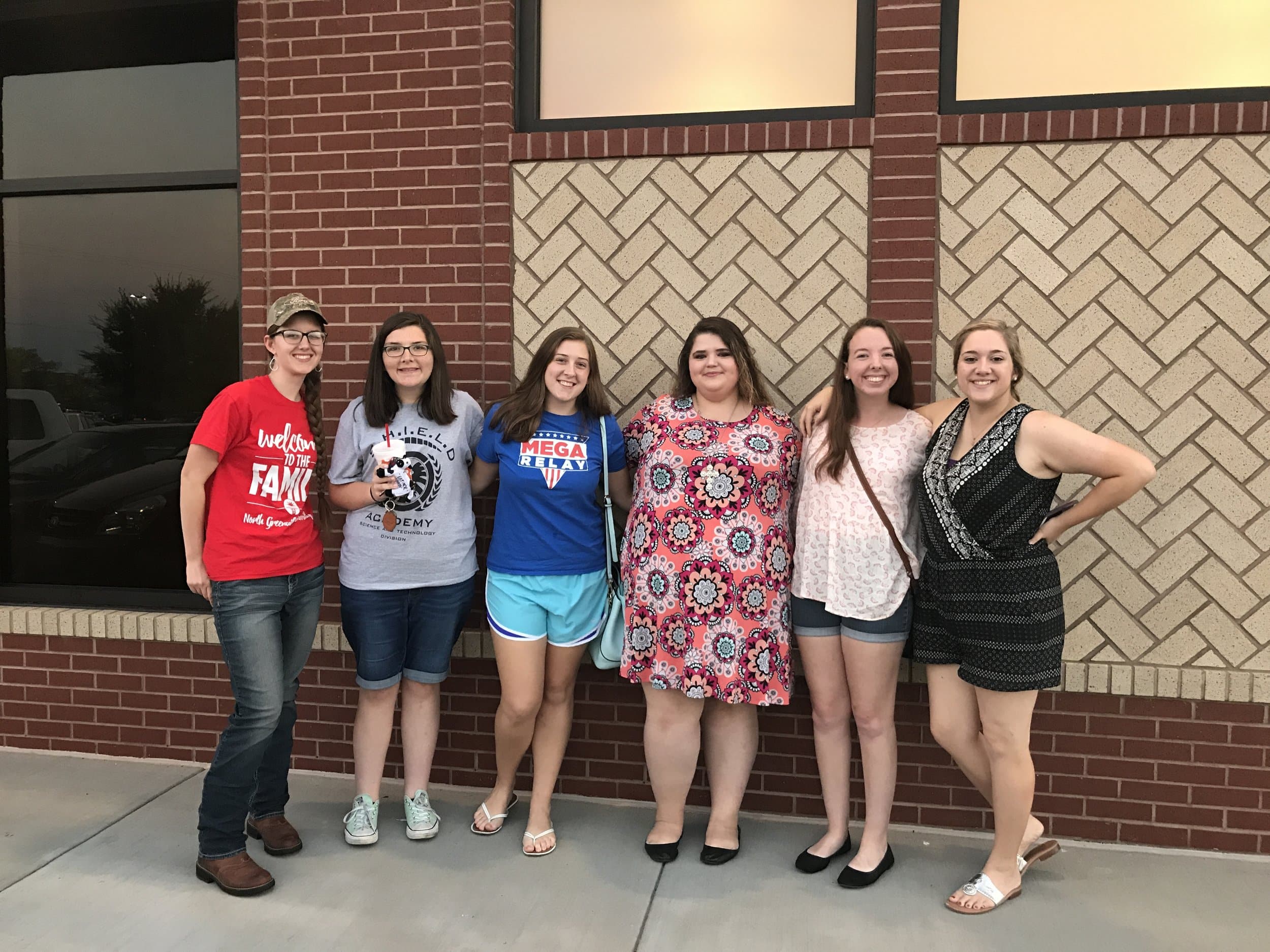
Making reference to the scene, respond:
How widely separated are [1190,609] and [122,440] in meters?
4.65

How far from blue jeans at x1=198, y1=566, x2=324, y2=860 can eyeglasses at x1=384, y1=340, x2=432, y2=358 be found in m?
0.82

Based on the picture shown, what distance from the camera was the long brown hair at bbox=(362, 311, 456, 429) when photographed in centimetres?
345

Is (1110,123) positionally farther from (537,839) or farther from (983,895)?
(537,839)

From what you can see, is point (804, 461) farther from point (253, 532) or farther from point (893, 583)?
point (253, 532)

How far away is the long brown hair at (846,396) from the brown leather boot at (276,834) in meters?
2.32

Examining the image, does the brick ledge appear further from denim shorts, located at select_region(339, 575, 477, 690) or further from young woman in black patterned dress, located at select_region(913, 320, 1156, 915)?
young woman in black patterned dress, located at select_region(913, 320, 1156, 915)

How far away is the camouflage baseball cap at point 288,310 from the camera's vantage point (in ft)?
10.5

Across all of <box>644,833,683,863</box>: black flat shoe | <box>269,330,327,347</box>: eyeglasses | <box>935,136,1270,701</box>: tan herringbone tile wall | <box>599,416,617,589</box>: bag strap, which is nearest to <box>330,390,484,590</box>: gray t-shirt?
<box>269,330,327,347</box>: eyeglasses

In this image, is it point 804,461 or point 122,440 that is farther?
point 122,440

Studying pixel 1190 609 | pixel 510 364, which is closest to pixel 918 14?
pixel 510 364

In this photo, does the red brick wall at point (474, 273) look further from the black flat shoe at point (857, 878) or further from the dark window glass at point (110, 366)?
the black flat shoe at point (857, 878)

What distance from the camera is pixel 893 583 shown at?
3.18 metres

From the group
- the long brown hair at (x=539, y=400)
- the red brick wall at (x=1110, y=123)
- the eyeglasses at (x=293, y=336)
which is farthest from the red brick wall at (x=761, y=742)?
the red brick wall at (x=1110, y=123)

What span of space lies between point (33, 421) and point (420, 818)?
284 cm
